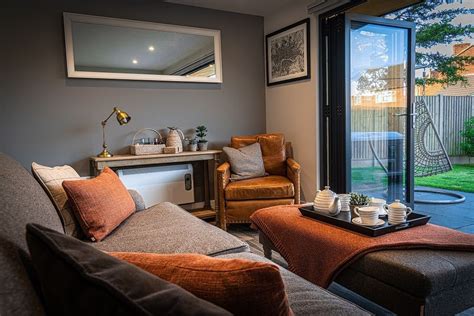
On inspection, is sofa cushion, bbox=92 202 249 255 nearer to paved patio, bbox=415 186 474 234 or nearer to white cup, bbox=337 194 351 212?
white cup, bbox=337 194 351 212

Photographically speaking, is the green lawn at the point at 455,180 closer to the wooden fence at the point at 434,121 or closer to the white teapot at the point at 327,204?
the wooden fence at the point at 434,121

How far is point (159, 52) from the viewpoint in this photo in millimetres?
3604

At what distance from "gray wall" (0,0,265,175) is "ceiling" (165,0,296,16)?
9 centimetres

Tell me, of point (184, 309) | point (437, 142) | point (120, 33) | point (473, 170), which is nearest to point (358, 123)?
point (437, 142)

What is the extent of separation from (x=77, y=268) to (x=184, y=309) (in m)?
0.20

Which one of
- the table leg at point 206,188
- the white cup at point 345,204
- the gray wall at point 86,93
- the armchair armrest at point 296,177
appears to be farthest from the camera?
the table leg at point 206,188

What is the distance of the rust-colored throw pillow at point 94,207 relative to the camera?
171 centimetres

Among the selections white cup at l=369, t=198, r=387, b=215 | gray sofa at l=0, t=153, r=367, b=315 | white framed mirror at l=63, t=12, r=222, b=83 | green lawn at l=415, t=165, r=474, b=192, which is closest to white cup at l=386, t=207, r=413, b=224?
white cup at l=369, t=198, r=387, b=215

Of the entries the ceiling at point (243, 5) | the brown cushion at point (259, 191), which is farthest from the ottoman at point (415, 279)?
the ceiling at point (243, 5)

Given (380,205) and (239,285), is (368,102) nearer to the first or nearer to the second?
(380,205)

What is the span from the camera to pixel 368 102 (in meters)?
3.44

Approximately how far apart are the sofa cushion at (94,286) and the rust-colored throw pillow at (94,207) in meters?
1.15

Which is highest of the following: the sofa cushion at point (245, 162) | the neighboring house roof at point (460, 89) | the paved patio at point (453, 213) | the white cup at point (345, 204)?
the neighboring house roof at point (460, 89)

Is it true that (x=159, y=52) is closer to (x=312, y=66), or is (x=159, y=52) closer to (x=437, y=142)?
(x=312, y=66)
